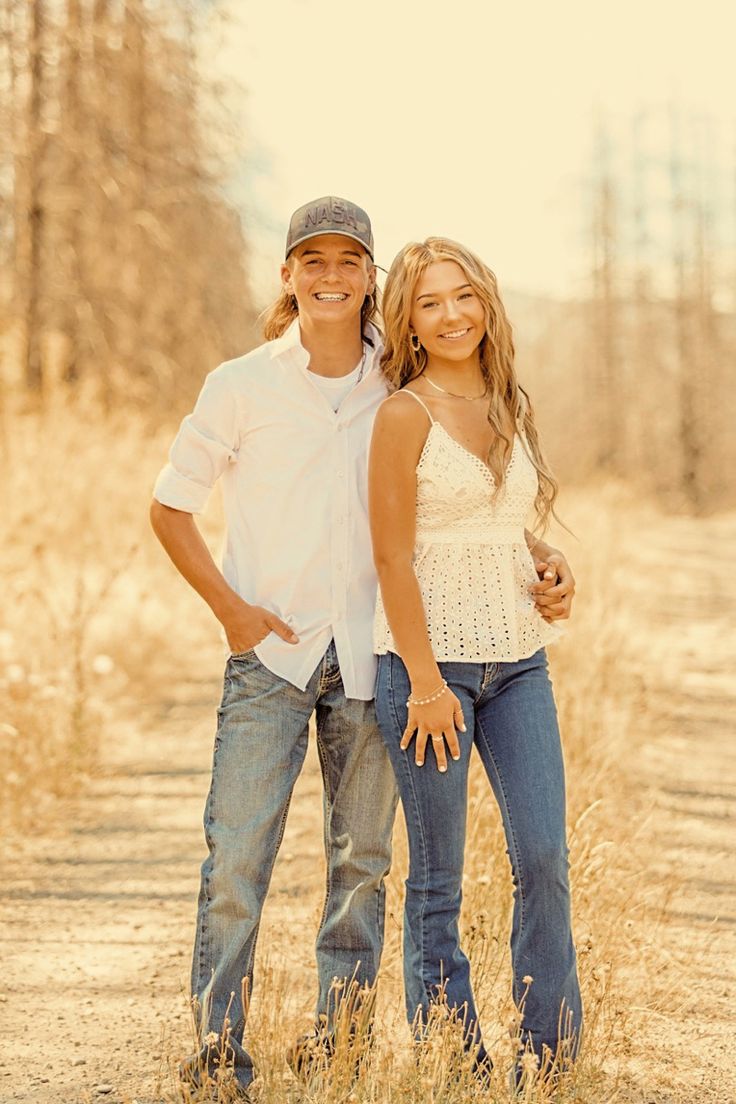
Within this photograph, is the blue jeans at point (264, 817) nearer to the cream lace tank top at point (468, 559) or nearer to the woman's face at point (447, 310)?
the cream lace tank top at point (468, 559)

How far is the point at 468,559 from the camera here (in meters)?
2.82

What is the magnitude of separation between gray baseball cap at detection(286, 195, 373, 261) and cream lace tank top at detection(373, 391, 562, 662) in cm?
38

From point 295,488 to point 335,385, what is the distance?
247 mm

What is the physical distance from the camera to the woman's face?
2809 mm

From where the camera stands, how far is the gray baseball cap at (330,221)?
9.36 ft

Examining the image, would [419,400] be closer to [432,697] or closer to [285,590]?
[285,590]

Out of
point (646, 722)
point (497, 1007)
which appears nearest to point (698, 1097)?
point (497, 1007)

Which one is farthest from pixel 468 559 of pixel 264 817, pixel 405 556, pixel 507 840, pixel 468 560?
pixel 264 817

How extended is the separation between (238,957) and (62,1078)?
74 centimetres

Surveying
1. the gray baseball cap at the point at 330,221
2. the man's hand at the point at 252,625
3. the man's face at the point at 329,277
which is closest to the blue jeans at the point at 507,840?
the man's hand at the point at 252,625

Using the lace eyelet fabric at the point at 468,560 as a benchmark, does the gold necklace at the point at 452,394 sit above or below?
above

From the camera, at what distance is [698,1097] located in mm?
3129

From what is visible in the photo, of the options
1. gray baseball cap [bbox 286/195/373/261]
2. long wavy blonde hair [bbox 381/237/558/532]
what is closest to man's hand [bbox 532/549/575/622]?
long wavy blonde hair [bbox 381/237/558/532]

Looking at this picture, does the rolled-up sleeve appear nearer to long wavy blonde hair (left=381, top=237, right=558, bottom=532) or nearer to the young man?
the young man
